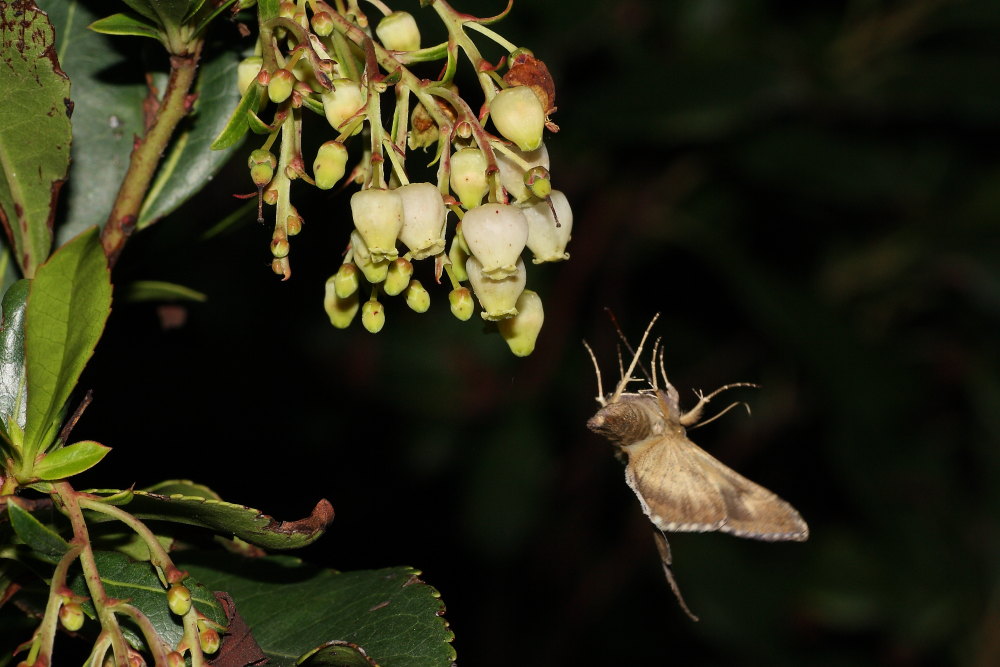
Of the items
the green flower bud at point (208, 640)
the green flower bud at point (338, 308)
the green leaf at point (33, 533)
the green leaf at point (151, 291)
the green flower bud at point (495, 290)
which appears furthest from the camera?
the green leaf at point (151, 291)

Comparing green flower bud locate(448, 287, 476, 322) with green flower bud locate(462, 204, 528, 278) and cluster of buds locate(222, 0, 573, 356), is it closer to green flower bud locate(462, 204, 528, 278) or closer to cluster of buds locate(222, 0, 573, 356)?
cluster of buds locate(222, 0, 573, 356)

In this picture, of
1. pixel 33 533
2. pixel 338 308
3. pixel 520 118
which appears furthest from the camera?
Answer: pixel 338 308

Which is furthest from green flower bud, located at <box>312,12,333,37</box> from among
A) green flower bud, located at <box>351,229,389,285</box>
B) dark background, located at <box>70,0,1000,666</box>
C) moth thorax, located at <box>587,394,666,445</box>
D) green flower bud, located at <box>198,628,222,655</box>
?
dark background, located at <box>70,0,1000,666</box>

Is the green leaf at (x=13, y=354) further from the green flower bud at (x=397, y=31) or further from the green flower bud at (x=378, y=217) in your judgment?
the green flower bud at (x=397, y=31)


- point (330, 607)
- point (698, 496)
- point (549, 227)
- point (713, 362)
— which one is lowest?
point (713, 362)

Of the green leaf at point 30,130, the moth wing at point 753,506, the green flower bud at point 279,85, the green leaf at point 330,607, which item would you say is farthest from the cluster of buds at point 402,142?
the moth wing at point 753,506

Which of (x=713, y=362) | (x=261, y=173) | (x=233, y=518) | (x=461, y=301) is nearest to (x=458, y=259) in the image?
(x=461, y=301)

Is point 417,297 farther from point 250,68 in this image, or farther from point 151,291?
point 151,291
